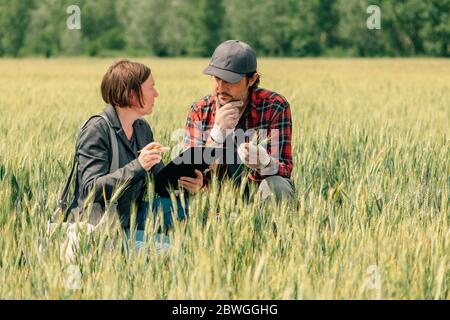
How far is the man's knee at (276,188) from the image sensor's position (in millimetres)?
3086

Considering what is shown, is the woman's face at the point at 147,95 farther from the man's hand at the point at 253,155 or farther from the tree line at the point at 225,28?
the tree line at the point at 225,28

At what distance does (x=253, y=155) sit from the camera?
9.71 feet

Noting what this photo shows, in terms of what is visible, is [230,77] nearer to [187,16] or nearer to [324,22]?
[324,22]

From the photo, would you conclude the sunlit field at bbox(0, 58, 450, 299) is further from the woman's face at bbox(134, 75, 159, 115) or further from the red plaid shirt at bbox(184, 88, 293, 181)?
the woman's face at bbox(134, 75, 159, 115)

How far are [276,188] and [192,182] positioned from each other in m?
0.34

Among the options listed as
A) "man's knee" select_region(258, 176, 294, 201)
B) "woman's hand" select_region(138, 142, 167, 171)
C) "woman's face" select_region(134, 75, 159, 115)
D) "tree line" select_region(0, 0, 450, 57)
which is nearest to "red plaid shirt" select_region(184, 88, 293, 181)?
"man's knee" select_region(258, 176, 294, 201)

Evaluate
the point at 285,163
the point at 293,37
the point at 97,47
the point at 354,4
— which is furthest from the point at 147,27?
the point at 285,163

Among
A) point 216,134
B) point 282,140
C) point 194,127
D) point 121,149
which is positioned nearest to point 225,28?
point 194,127

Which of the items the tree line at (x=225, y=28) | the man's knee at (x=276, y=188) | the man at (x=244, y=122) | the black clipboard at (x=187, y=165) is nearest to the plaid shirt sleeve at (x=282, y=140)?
the man at (x=244, y=122)

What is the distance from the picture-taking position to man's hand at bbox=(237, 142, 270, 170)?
2.94m

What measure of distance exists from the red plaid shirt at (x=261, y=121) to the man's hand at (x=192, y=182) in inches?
11.4

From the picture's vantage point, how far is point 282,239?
2.51m

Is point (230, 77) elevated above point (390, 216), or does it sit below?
above
